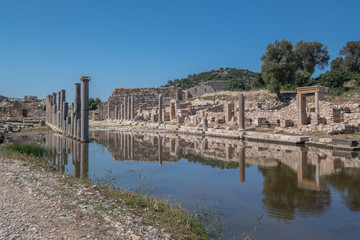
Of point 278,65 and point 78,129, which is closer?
point 78,129

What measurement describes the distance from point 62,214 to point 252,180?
6048mm

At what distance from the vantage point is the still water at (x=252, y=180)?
6004 mm

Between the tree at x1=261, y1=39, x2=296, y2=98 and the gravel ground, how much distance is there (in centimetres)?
3578

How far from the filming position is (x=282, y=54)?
4066 centimetres

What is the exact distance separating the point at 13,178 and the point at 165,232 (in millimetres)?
4738

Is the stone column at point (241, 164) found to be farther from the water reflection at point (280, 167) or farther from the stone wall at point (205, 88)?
the stone wall at point (205, 88)

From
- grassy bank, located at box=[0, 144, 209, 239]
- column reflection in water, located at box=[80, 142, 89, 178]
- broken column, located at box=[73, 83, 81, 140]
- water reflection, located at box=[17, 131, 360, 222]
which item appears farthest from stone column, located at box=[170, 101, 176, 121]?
grassy bank, located at box=[0, 144, 209, 239]

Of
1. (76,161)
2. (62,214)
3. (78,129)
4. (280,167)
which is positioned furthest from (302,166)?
(78,129)

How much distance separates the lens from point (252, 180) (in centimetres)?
962

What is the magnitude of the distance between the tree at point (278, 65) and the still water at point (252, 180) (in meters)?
24.7

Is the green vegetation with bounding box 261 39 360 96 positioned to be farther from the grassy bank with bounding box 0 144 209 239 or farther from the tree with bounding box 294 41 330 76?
the grassy bank with bounding box 0 144 209 239

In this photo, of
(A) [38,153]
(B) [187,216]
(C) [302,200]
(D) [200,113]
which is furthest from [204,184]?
(D) [200,113]

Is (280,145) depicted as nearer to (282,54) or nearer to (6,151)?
(6,151)

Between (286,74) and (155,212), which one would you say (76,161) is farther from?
(286,74)
